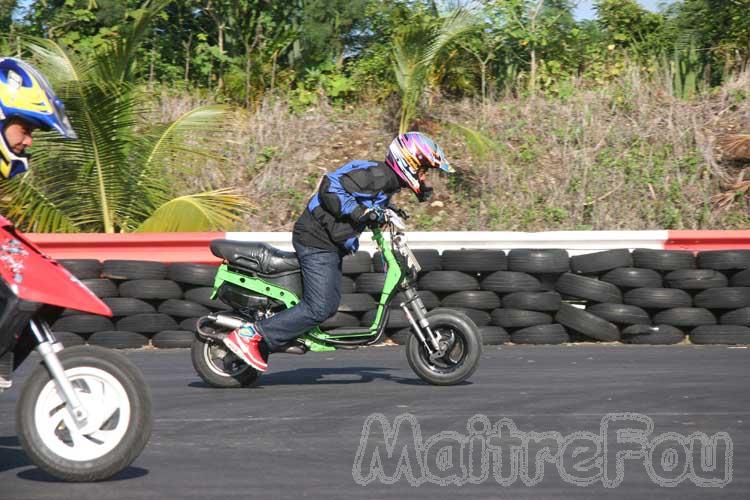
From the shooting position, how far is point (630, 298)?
416 inches

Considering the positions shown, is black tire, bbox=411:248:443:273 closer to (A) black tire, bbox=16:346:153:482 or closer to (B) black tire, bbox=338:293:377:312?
(B) black tire, bbox=338:293:377:312

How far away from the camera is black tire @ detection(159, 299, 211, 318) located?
10.4 meters

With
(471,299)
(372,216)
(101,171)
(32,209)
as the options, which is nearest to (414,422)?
(372,216)

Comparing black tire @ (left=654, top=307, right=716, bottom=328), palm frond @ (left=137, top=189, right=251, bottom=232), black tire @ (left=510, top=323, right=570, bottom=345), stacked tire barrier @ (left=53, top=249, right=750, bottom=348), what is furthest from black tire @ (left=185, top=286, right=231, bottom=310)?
black tire @ (left=654, top=307, right=716, bottom=328)

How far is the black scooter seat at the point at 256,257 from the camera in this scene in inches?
309

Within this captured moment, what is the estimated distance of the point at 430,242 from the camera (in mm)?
11008

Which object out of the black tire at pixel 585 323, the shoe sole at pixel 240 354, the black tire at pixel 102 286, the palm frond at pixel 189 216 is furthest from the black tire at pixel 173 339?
the black tire at pixel 585 323

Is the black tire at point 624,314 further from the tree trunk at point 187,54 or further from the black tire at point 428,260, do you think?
the tree trunk at point 187,54

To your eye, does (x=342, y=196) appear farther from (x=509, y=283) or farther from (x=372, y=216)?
(x=509, y=283)

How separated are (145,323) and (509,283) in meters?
3.42

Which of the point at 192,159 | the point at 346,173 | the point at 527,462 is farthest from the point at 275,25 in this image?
the point at 527,462

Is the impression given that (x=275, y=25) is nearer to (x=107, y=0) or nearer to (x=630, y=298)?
(x=107, y=0)

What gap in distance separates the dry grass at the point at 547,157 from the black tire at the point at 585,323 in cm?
378

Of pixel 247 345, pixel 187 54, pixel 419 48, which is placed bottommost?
pixel 247 345
